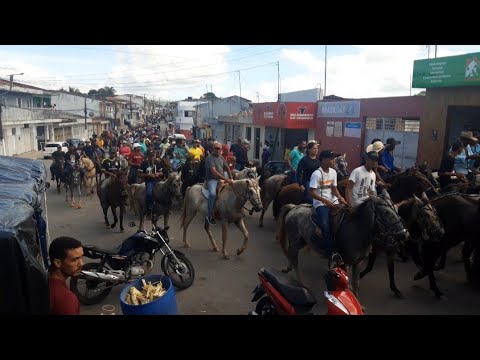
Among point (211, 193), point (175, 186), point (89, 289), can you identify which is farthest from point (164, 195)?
point (89, 289)

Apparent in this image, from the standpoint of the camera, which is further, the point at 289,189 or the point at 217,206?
the point at 289,189

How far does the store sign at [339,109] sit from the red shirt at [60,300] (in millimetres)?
16907

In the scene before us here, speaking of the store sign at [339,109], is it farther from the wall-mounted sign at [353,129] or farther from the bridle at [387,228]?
the bridle at [387,228]

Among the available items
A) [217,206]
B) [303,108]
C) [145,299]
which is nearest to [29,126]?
[303,108]

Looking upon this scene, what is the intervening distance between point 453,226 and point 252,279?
3.55m

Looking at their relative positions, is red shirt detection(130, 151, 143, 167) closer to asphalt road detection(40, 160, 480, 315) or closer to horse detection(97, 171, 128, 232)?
horse detection(97, 171, 128, 232)

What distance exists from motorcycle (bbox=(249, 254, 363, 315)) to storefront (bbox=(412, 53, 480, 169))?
11.1 metres

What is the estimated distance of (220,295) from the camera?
6094 mm

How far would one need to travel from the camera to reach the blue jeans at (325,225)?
19.2 feet

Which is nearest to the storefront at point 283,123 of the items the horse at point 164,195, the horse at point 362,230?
the horse at point 164,195

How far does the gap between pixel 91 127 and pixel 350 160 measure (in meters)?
43.9

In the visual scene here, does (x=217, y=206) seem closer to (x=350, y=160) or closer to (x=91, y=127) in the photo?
(x=350, y=160)

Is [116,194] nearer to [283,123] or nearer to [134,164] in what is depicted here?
[134,164]

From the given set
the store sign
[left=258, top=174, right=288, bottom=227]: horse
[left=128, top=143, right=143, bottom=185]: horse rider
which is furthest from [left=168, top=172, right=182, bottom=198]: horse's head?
the store sign
